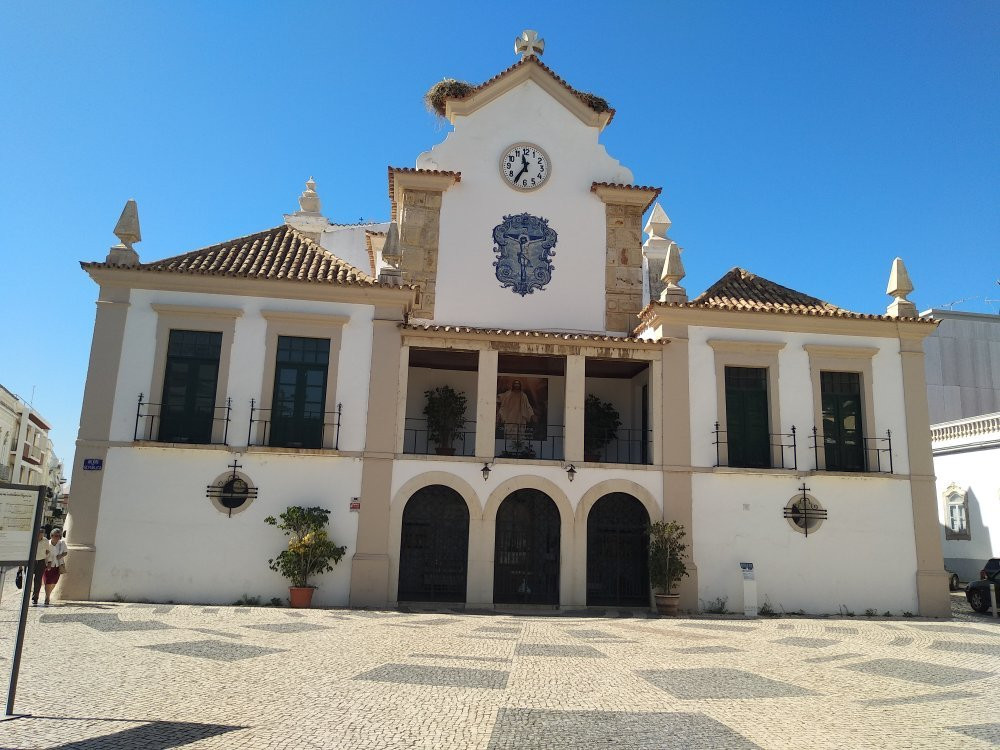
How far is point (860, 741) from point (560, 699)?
2751 millimetres

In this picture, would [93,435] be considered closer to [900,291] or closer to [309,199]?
[309,199]

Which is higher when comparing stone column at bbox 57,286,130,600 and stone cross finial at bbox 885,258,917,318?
stone cross finial at bbox 885,258,917,318

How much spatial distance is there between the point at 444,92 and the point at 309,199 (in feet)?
19.5

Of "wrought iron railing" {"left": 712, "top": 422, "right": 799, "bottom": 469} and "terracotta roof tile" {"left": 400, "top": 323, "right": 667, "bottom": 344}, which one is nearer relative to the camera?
"terracotta roof tile" {"left": 400, "top": 323, "right": 667, "bottom": 344}

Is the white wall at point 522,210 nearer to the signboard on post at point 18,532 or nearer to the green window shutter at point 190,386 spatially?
the green window shutter at point 190,386

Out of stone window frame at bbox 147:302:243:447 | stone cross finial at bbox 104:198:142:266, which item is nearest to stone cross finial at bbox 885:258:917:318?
stone window frame at bbox 147:302:243:447

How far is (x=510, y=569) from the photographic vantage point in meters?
16.8

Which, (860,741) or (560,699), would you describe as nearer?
(860,741)

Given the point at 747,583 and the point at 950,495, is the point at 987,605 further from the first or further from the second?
the point at 950,495

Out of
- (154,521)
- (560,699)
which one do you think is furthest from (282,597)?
(560,699)

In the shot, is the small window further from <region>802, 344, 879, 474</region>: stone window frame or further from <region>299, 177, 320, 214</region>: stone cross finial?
<region>299, 177, 320, 214</region>: stone cross finial

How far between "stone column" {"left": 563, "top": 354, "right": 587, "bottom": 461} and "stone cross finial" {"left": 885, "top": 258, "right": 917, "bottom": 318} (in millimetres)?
7934

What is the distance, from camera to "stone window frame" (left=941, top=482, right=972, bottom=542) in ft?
84.3

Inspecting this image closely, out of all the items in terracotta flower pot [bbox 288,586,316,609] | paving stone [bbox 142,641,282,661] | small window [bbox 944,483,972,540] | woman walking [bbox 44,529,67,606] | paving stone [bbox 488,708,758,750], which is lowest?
paving stone [bbox 142,641,282,661]
